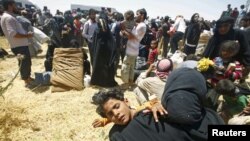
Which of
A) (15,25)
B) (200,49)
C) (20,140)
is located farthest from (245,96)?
(200,49)

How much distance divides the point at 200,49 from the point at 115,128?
304 inches

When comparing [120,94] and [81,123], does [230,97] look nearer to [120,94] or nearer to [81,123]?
[120,94]

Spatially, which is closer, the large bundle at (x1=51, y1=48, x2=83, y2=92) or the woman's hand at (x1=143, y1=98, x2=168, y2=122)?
the woman's hand at (x1=143, y1=98, x2=168, y2=122)

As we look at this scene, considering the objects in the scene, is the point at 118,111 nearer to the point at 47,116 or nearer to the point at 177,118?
the point at 177,118

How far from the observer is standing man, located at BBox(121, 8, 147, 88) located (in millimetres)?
5250

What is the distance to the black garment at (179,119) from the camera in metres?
1.40

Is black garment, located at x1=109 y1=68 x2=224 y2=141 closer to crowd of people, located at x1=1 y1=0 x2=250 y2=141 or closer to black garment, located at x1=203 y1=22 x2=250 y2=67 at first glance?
crowd of people, located at x1=1 y1=0 x2=250 y2=141

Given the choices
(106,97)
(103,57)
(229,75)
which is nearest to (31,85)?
(103,57)

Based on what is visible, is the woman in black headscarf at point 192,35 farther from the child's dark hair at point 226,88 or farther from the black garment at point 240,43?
the child's dark hair at point 226,88

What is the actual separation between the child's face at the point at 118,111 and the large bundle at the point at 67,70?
13.1 ft

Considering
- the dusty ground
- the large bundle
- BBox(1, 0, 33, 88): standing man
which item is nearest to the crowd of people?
BBox(1, 0, 33, 88): standing man

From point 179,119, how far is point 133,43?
4072 mm

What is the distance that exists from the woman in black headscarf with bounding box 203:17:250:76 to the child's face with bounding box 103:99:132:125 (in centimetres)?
246

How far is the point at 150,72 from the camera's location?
448cm
